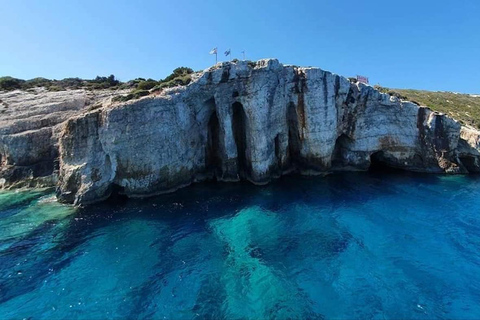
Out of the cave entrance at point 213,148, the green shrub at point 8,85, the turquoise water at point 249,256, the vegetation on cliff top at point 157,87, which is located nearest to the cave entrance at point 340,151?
the turquoise water at point 249,256

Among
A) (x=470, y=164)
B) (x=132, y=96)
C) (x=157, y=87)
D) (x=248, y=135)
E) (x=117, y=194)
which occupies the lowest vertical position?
(x=117, y=194)

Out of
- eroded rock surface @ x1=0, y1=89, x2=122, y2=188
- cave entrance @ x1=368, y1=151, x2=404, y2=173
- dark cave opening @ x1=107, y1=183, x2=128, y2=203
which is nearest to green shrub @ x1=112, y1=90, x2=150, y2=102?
eroded rock surface @ x1=0, y1=89, x2=122, y2=188

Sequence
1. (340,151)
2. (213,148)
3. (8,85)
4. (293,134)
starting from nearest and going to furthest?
(213,148)
(293,134)
(340,151)
(8,85)

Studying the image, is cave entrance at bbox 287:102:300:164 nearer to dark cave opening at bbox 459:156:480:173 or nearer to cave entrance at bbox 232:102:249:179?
cave entrance at bbox 232:102:249:179

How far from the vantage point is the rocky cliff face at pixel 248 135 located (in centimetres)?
2684

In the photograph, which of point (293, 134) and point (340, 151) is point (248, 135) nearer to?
point (293, 134)

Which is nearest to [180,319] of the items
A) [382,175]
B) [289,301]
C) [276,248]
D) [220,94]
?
[289,301]

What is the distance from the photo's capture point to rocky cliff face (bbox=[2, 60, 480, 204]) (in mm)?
26844

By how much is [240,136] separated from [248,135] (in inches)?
102

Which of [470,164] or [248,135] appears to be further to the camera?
[470,164]

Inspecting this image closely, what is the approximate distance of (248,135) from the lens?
31.1 m

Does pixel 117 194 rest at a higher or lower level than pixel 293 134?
lower

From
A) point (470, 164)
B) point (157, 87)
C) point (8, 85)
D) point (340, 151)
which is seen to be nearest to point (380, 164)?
point (340, 151)

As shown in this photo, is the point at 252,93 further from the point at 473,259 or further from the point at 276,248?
the point at 473,259
